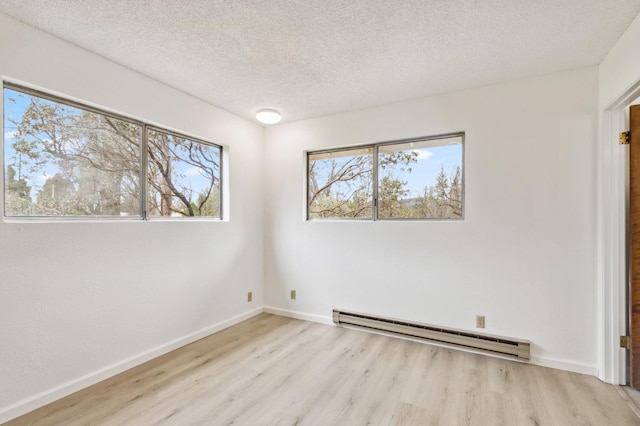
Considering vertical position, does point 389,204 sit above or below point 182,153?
below

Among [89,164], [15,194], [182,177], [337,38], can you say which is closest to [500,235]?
[337,38]

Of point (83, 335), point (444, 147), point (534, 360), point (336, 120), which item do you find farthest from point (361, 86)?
point (83, 335)

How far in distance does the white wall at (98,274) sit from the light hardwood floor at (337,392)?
0.68ft

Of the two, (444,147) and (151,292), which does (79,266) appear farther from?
(444,147)

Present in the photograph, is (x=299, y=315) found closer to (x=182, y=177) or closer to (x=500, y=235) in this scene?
(x=182, y=177)

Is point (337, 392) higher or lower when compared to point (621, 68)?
lower

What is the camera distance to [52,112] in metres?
2.18

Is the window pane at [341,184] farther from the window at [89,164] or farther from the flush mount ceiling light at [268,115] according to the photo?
the window at [89,164]

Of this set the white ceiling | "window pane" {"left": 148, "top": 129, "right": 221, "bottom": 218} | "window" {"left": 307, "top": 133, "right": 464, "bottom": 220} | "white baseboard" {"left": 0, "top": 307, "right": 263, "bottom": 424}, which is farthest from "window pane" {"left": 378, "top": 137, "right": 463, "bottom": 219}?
"white baseboard" {"left": 0, "top": 307, "right": 263, "bottom": 424}

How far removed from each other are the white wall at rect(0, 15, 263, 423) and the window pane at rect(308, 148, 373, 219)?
108cm

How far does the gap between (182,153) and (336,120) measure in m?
1.82

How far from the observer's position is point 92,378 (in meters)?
2.28

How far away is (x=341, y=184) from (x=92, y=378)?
300cm

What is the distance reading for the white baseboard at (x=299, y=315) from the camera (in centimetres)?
364
